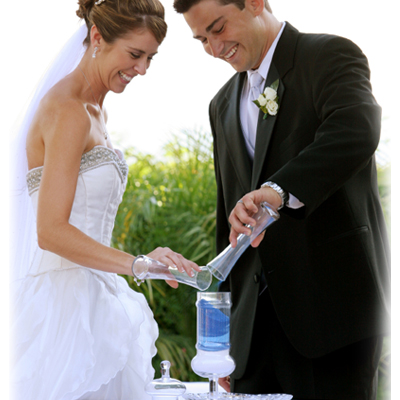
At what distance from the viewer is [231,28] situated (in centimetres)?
194

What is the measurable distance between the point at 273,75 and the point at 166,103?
2.84 m

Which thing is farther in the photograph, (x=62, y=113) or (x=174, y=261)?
(x=62, y=113)

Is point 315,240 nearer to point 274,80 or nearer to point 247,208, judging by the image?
point 247,208

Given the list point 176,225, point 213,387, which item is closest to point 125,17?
point 213,387

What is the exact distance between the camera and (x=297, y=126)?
1.75 m

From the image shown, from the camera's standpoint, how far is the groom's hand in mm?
1452

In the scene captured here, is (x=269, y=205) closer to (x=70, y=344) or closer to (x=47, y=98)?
(x=70, y=344)

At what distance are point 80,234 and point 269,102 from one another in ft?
2.60

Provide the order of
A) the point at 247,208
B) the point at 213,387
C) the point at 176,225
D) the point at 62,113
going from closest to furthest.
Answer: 1. the point at 213,387
2. the point at 247,208
3. the point at 62,113
4. the point at 176,225

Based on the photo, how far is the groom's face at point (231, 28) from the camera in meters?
1.92

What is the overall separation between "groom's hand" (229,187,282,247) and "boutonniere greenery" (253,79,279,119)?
15.9 inches

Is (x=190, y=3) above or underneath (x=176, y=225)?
above

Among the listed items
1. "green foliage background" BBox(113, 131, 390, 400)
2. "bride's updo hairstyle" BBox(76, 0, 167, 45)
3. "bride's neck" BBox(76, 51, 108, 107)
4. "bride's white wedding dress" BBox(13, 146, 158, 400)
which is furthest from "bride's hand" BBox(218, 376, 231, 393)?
"green foliage background" BBox(113, 131, 390, 400)

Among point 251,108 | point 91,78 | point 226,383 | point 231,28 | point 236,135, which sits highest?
point 231,28
